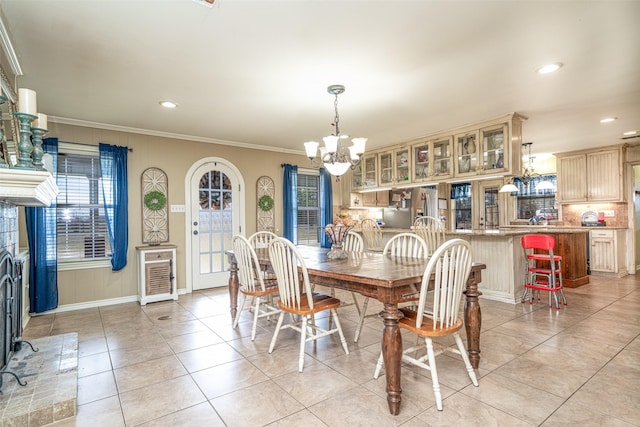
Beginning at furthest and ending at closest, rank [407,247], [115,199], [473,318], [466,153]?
[466,153], [115,199], [407,247], [473,318]

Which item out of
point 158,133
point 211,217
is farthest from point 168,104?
point 211,217

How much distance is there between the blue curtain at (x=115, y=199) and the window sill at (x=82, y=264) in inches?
4.7

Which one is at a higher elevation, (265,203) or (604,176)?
(604,176)

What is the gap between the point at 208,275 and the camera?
533cm

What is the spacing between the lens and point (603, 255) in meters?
6.07

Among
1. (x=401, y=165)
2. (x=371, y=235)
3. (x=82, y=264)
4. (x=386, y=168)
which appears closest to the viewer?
(x=82, y=264)

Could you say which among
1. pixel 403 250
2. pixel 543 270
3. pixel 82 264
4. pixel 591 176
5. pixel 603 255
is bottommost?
pixel 603 255

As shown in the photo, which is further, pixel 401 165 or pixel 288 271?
pixel 401 165

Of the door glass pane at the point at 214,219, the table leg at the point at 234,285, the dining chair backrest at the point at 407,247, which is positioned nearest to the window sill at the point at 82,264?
the door glass pane at the point at 214,219

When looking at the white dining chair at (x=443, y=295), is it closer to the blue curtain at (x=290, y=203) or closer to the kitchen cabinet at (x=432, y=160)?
the kitchen cabinet at (x=432, y=160)

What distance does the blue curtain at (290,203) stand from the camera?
597 centimetres

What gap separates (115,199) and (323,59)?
3.45 metres

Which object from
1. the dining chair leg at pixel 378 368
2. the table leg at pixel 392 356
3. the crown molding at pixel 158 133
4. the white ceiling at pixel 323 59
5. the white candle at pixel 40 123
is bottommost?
the dining chair leg at pixel 378 368

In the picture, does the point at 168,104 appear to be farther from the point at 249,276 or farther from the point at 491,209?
the point at 491,209
